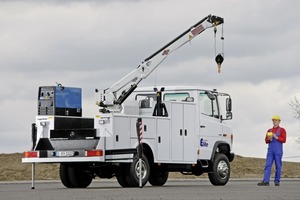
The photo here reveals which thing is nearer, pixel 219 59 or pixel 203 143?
pixel 203 143

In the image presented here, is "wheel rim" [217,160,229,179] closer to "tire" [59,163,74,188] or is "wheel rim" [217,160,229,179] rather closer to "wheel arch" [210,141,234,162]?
"wheel arch" [210,141,234,162]

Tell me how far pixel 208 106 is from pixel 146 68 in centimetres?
291

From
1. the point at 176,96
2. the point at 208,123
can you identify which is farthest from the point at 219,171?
the point at 176,96

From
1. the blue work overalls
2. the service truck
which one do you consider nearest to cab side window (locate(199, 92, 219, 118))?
the service truck

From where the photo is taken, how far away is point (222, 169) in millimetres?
29078

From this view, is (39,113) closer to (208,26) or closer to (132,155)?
(132,155)

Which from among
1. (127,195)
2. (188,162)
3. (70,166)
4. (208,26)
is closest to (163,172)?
(188,162)

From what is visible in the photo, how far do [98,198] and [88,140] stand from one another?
6.58m

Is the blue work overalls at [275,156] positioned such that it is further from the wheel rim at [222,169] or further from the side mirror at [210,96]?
the side mirror at [210,96]

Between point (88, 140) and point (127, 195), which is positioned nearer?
point (127, 195)

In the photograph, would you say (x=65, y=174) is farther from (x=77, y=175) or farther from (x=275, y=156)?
(x=275, y=156)

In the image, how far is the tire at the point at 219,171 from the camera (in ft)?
94.1

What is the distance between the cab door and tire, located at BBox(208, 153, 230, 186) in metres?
0.33

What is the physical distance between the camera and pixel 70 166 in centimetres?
2698
